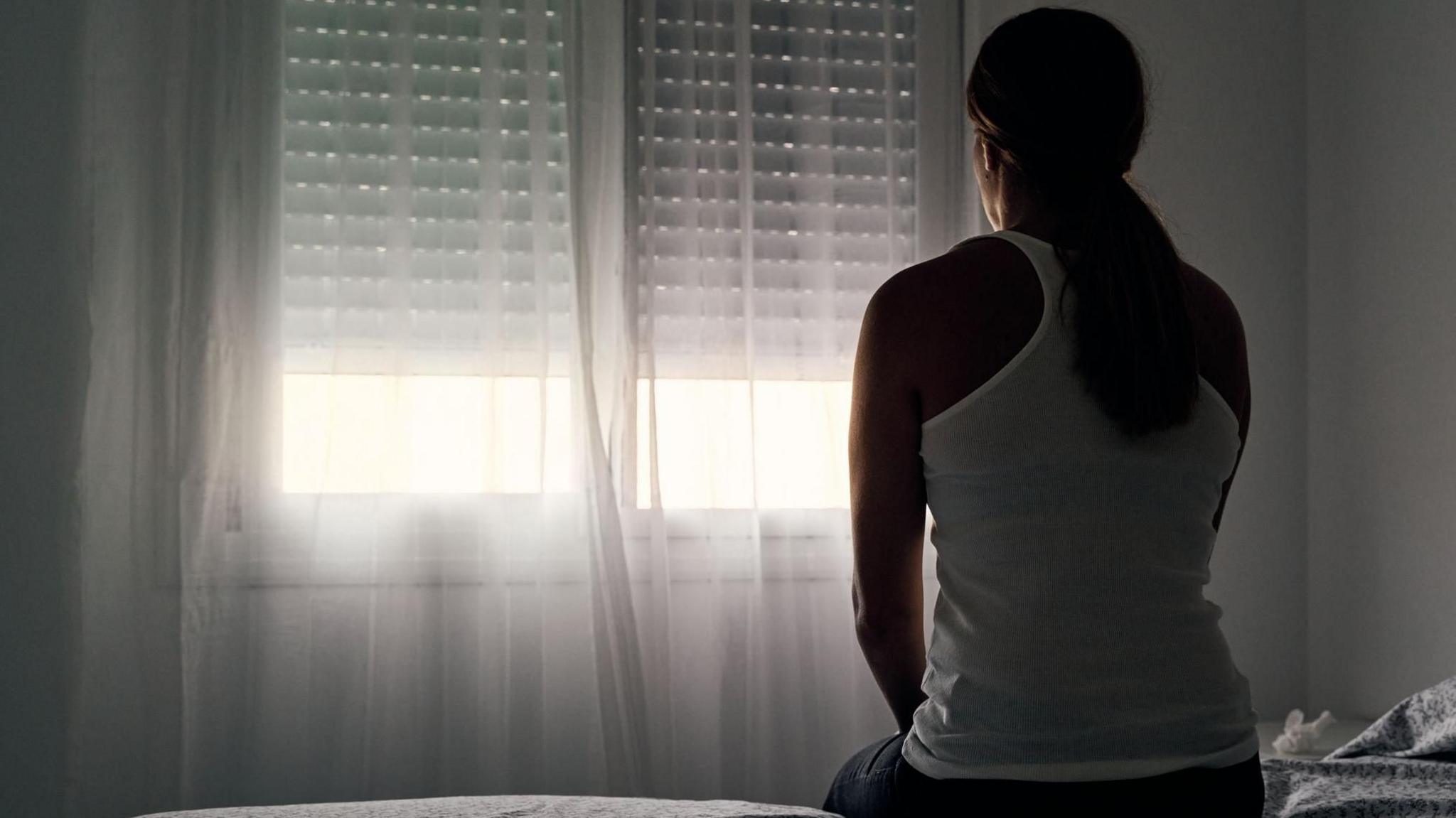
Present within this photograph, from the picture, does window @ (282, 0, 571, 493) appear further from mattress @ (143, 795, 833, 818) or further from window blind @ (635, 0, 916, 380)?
mattress @ (143, 795, 833, 818)

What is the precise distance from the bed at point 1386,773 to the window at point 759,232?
984 millimetres

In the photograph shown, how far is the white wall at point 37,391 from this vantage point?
1.95m

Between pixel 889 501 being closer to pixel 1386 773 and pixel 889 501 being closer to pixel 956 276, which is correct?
pixel 956 276

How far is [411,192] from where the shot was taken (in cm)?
209

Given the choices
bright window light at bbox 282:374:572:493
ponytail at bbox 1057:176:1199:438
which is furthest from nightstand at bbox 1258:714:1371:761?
→ bright window light at bbox 282:374:572:493

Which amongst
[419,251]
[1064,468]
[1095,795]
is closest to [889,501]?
[1064,468]

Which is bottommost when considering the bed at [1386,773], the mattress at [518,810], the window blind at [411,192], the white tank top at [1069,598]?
the bed at [1386,773]

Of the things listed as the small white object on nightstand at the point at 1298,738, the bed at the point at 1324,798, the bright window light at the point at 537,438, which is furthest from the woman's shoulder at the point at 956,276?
the small white object on nightstand at the point at 1298,738

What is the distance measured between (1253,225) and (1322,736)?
1.07m

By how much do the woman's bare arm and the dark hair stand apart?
0.50ft

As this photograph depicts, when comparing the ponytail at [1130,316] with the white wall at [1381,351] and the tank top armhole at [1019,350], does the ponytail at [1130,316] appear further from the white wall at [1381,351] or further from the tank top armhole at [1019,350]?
the white wall at [1381,351]

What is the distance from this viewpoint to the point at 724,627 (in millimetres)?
2148

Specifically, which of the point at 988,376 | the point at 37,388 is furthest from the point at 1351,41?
the point at 37,388

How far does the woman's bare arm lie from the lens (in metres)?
0.95
